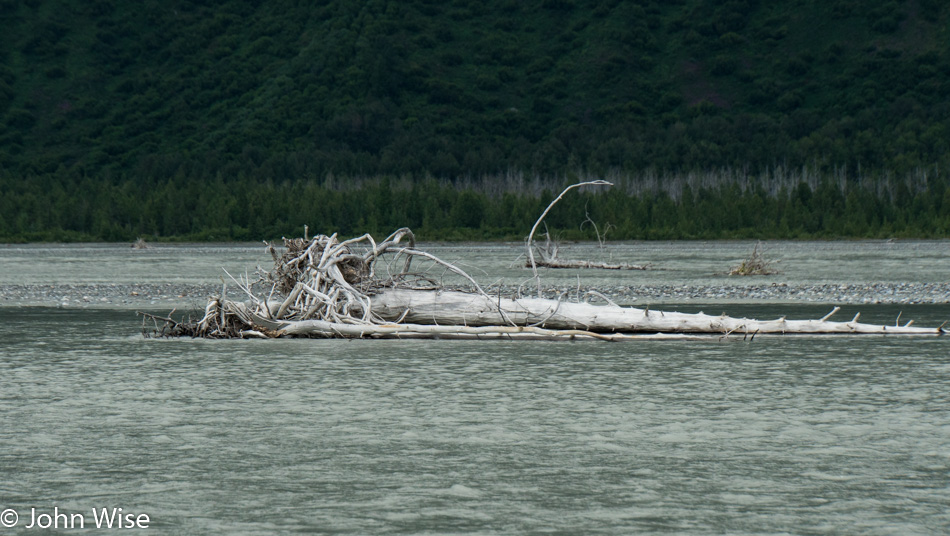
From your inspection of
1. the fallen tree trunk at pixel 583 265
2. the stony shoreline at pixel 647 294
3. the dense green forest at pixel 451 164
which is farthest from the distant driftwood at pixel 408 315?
the dense green forest at pixel 451 164

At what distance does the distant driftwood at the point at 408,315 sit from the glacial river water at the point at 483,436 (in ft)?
1.39

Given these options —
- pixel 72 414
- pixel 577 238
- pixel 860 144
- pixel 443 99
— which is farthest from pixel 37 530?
pixel 443 99

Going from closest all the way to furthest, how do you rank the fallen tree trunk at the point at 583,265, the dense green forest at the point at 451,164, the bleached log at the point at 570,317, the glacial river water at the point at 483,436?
the glacial river water at the point at 483,436 < the bleached log at the point at 570,317 < the fallen tree trunk at the point at 583,265 < the dense green forest at the point at 451,164

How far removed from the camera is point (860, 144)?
167250mm

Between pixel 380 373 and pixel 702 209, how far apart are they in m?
107

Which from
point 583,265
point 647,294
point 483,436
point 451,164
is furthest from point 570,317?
point 451,164

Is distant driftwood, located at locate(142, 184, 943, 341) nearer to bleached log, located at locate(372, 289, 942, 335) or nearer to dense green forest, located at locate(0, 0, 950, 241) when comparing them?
bleached log, located at locate(372, 289, 942, 335)

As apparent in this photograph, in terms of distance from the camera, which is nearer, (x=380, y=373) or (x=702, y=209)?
(x=380, y=373)

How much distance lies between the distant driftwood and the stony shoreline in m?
7.78

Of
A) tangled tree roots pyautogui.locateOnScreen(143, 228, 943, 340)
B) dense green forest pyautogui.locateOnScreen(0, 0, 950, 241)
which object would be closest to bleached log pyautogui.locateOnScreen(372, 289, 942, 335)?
tangled tree roots pyautogui.locateOnScreen(143, 228, 943, 340)

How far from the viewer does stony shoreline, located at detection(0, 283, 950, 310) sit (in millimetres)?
32750

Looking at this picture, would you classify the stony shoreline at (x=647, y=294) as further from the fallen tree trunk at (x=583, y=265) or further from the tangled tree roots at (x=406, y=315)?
the fallen tree trunk at (x=583, y=265)

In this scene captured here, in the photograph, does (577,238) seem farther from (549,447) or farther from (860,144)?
(549,447)

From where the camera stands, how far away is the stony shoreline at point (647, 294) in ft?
107
